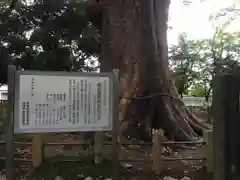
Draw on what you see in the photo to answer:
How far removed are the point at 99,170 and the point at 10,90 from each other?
154 cm

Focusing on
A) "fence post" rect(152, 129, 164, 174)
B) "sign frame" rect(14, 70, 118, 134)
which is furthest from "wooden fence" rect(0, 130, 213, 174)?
"sign frame" rect(14, 70, 118, 134)

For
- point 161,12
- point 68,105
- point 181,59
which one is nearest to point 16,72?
point 68,105

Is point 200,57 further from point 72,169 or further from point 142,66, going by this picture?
point 72,169

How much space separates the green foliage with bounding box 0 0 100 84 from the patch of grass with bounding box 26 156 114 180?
10.2 m

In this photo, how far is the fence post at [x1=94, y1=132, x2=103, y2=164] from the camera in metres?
5.34

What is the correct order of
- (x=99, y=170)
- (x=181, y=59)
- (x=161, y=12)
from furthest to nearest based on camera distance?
(x=181, y=59) → (x=161, y=12) → (x=99, y=170)

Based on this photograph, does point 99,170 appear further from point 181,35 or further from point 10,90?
point 181,35

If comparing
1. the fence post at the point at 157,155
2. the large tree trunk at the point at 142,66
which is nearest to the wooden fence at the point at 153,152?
the fence post at the point at 157,155

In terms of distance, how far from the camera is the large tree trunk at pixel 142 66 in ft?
31.9

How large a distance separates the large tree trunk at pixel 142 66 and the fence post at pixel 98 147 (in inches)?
163

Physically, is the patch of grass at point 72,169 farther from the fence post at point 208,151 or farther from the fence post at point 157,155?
the fence post at point 208,151

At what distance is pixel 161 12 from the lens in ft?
36.9

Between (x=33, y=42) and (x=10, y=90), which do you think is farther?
(x=33, y=42)

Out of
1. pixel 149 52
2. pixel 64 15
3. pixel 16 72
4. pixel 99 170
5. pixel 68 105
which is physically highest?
pixel 64 15
